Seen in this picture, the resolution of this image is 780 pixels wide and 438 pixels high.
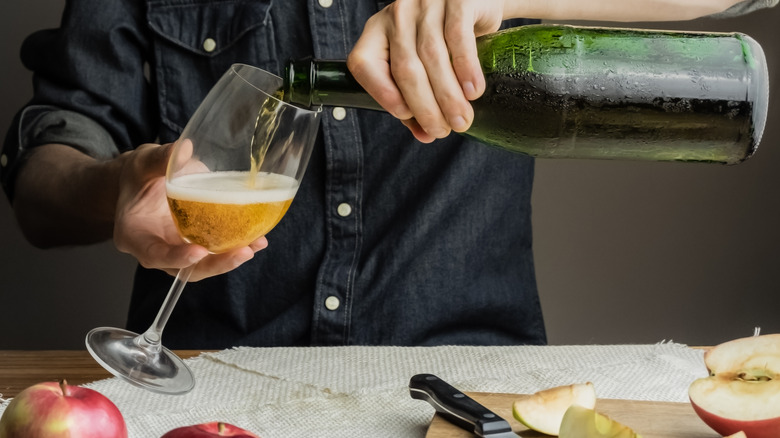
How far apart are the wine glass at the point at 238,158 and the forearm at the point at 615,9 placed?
0.31 metres

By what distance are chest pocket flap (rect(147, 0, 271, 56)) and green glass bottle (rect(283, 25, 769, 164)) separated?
0.51 meters

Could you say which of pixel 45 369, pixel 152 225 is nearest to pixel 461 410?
pixel 152 225

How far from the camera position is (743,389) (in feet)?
2.93

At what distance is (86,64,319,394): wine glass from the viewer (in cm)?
89

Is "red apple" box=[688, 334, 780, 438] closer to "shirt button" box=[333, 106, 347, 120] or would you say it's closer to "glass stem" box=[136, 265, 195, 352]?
"glass stem" box=[136, 265, 195, 352]

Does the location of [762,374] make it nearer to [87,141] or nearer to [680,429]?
[680,429]

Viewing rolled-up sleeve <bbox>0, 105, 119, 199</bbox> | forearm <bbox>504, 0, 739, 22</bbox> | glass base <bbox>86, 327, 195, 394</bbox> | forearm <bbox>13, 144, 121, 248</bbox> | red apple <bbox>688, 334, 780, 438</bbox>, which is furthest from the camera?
rolled-up sleeve <bbox>0, 105, 119, 199</bbox>

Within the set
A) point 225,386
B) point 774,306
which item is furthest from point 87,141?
point 774,306

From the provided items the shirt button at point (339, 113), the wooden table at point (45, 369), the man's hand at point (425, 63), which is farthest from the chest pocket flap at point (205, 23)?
the man's hand at point (425, 63)

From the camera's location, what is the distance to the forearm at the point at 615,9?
109cm

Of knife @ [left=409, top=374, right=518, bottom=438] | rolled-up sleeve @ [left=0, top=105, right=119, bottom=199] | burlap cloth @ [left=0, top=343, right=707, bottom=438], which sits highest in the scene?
rolled-up sleeve @ [left=0, top=105, right=119, bottom=199]

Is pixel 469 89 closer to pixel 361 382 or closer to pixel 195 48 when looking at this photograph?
pixel 361 382

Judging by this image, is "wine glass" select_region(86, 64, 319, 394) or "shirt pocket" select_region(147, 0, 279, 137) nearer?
"wine glass" select_region(86, 64, 319, 394)

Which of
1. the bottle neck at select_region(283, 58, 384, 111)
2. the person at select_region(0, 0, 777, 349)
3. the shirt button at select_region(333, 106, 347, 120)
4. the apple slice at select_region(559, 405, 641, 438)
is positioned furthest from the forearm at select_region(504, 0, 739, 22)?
the apple slice at select_region(559, 405, 641, 438)
